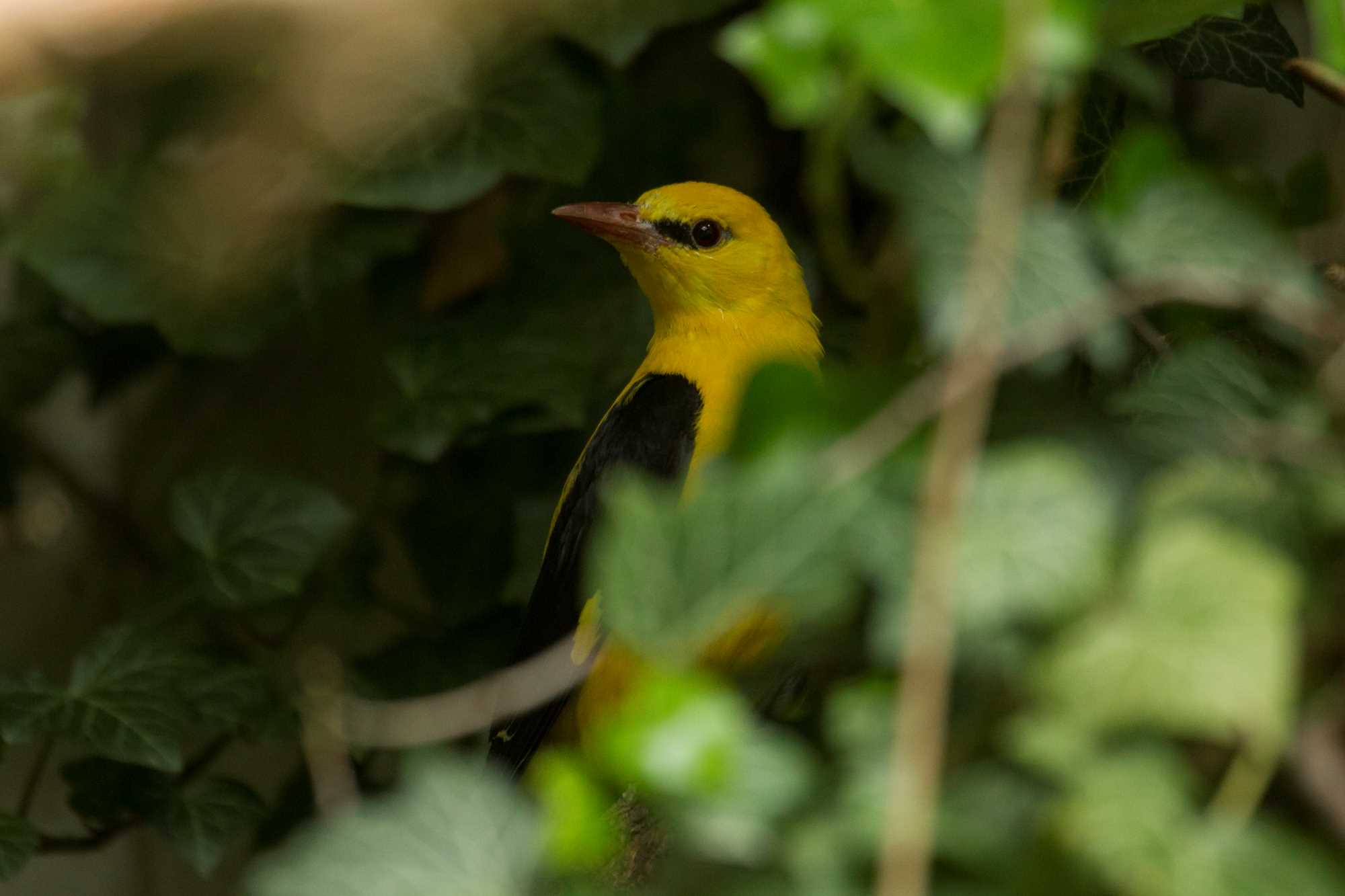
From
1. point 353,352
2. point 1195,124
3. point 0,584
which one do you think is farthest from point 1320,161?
point 0,584

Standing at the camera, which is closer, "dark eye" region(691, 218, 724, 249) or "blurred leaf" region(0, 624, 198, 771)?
"blurred leaf" region(0, 624, 198, 771)

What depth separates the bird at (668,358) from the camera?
224cm

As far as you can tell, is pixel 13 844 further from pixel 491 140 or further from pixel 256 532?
pixel 491 140

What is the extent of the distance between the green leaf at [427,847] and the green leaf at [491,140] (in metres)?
1.65

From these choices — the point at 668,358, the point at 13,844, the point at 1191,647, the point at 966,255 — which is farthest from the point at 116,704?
the point at 1191,647

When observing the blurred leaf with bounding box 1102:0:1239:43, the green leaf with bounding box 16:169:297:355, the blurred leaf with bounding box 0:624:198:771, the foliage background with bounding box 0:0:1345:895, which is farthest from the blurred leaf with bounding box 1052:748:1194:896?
the green leaf with bounding box 16:169:297:355

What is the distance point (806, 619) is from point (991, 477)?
0.43 ft

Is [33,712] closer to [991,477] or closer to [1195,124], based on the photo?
[991,477]

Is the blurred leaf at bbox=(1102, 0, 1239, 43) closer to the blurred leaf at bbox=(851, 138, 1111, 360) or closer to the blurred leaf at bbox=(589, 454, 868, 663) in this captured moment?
the blurred leaf at bbox=(851, 138, 1111, 360)

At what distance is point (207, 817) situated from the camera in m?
2.17

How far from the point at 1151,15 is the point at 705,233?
1473mm

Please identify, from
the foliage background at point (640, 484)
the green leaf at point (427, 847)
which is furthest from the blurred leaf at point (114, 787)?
the green leaf at point (427, 847)

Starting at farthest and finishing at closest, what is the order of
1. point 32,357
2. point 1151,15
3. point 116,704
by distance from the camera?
point 32,357 < point 116,704 < point 1151,15

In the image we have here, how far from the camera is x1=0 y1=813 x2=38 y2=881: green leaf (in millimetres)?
1897
